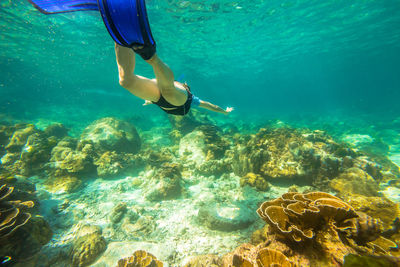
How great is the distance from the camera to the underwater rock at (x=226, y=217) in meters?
4.29

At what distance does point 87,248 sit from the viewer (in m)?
3.89

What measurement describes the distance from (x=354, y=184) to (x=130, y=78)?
748 centimetres

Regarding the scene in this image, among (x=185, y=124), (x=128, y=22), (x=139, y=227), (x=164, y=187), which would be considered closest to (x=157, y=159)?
(x=164, y=187)

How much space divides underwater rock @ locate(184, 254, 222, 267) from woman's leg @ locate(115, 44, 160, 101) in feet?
12.0

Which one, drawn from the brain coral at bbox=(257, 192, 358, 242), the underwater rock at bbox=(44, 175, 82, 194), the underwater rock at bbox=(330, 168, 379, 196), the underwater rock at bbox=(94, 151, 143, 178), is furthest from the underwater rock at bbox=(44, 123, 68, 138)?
the underwater rock at bbox=(330, 168, 379, 196)

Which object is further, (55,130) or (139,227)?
(55,130)

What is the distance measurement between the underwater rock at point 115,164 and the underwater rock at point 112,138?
4.33 feet

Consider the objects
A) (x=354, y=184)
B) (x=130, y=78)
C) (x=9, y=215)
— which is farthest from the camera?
(x=354, y=184)

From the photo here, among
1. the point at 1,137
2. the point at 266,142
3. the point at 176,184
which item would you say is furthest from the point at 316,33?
the point at 1,137

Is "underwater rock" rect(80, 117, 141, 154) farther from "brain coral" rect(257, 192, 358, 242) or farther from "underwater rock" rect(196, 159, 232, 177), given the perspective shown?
"brain coral" rect(257, 192, 358, 242)

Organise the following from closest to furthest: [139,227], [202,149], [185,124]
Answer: [139,227]
[202,149]
[185,124]

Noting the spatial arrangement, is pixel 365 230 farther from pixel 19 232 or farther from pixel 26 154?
pixel 26 154

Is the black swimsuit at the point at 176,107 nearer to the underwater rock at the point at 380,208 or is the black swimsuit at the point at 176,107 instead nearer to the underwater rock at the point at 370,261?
the underwater rock at the point at 370,261

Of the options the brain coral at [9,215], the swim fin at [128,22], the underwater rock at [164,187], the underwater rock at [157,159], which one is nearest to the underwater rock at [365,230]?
the swim fin at [128,22]
